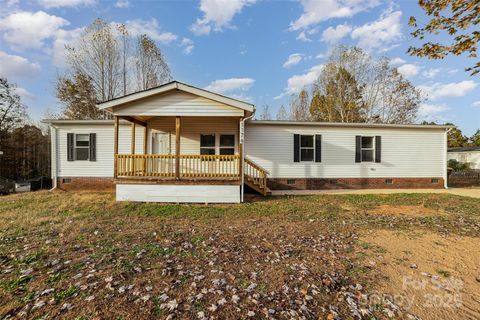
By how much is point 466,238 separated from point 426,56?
4179 mm

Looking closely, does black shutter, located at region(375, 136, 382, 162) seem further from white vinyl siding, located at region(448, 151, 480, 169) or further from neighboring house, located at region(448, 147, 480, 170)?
white vinyl siding, located at region(448, 151, 480, 169)

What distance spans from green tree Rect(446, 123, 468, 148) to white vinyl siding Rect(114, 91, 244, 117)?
145ft

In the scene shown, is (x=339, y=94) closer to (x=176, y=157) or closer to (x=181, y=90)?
(x=181, y=90)

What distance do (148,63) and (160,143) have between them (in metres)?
12.2

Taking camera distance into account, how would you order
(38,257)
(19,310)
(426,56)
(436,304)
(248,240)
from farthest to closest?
(426,56), (248,240), (38,257), (436,304), (19,310)

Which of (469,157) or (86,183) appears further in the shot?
(469,157)

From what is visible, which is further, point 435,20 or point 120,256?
point 435,20

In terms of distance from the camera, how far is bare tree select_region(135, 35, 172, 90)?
19906mm

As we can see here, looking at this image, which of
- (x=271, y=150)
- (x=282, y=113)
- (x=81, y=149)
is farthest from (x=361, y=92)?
(x=81, y=149)

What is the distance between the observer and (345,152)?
1184 centimetres

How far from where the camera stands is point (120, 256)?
386 centimetres

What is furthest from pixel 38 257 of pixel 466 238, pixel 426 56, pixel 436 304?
pixel 426 56

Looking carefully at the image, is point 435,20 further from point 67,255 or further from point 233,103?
point 67,255

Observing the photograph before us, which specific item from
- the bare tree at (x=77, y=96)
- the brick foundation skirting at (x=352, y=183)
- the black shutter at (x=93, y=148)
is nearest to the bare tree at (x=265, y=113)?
the bare tree at (x=77, y=96)
